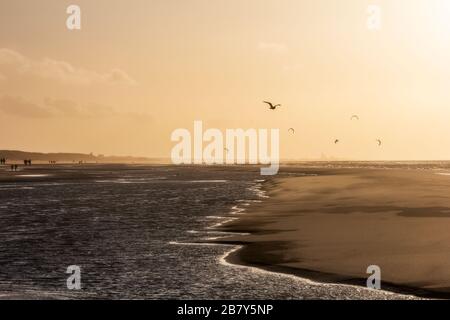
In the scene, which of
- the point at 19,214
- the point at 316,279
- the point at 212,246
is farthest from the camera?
the point at 19,214

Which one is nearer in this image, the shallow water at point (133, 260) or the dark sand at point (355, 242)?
the shallow water at point (133, 260)

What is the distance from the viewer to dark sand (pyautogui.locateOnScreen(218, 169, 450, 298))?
1442cm

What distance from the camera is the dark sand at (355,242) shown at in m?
14.4

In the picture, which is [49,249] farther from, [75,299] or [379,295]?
[379,295]

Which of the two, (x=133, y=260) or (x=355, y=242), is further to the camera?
(x=355, y=242)

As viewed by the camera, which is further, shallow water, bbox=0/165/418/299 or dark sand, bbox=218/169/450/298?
dark sand, bbox=218/169/450/298

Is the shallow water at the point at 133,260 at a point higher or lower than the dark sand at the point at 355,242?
lower

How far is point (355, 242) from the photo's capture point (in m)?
19.4

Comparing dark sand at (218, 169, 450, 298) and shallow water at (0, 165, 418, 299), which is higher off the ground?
dark sand at (218, 169, 450, 298)

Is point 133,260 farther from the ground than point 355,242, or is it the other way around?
point 355,242

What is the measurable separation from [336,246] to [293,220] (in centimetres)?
772

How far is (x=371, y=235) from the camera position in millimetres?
20797
